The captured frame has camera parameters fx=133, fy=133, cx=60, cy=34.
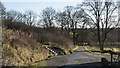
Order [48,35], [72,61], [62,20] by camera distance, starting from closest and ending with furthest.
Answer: [72,61], [48,35], [62,20]

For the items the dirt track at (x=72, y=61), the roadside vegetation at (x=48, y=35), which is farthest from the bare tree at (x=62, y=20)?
the dirt track at (x=72, y=61)

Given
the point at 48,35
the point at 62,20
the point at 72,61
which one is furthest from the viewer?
the point at 62,20

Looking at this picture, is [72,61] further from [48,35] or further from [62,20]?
Result: [62,20]

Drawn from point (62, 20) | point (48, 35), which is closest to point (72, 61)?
point (48, 35)

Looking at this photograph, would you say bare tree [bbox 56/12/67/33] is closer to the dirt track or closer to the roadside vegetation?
the roadside vegetation

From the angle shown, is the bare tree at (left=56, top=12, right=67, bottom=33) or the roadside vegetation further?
the bare tree at (left=56, top=12, right=67, bottom=33)

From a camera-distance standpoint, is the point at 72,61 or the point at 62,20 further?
the point at 62,20

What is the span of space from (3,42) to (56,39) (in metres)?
13.9

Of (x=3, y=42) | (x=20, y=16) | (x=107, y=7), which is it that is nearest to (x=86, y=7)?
(x=107, y=7)

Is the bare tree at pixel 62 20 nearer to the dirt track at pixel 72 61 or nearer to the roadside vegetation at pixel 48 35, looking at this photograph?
the roadside vegetation at pixel 48 35

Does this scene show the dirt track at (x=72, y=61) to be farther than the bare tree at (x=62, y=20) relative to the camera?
No

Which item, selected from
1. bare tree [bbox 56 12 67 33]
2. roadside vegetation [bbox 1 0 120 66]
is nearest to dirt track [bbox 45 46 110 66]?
roadside vegetation [bbox 1 0 120 66]

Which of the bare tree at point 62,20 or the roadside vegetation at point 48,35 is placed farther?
the bare tree at point 62,20

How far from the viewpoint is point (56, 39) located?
23547 millimetres
